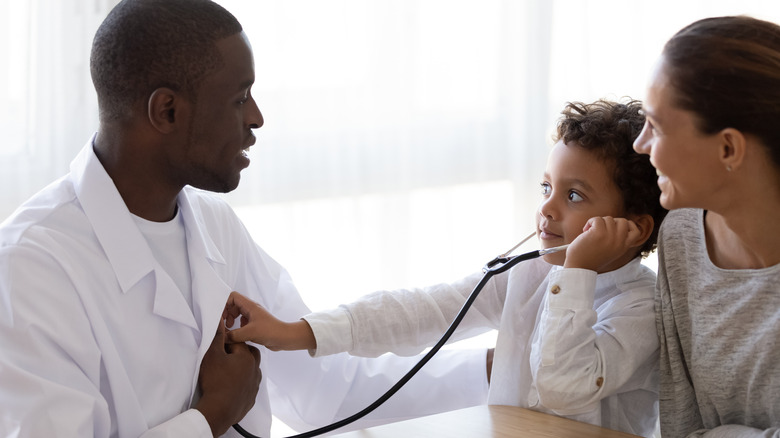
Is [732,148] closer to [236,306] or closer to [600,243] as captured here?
[600,243]

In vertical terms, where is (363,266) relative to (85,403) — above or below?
below

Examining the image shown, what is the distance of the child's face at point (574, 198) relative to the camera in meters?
1.47

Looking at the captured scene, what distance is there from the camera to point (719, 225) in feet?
4.19

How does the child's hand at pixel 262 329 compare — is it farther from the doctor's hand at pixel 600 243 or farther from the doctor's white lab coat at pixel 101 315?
the doctor's hand at pixel 600 243

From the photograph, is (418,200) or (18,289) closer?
(18,289)

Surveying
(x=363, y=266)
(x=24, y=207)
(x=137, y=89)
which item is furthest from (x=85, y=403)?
(x=363, y=266)

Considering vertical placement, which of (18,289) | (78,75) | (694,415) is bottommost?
(694,415)

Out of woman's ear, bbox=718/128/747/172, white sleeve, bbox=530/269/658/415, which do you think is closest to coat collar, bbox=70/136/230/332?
white sleeve, bbox=530/269/658/415

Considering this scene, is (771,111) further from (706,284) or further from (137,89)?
→ (137,89)

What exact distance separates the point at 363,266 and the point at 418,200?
0.34 metres

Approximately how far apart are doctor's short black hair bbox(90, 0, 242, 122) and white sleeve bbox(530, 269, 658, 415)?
65 cm

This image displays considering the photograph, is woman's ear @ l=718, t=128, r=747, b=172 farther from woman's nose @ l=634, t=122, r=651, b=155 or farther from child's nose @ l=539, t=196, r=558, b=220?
child's nose @ l=539, t=196, r=558, b=220

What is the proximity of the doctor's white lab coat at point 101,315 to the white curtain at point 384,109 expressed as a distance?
880 millimetres

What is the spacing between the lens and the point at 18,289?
1.17 meters
